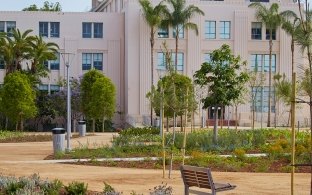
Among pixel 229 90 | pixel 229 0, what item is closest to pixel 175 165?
pixel 229 90

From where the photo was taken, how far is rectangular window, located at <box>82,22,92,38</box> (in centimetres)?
6601

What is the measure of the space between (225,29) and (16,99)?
22.1 metres

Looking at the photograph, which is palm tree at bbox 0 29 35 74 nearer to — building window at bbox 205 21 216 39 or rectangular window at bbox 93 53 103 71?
rectangular window at bbox 93 53 103 71

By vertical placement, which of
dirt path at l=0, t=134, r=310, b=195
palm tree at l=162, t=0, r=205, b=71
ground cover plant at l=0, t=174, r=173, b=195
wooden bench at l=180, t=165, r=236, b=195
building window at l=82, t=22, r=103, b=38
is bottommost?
dirt path at l=0, t=134, r=310, b=195

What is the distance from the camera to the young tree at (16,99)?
173ft

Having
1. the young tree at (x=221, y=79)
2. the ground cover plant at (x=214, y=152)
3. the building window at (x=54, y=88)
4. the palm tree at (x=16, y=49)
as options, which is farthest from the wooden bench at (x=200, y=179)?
the building window at (x=54, y=88)

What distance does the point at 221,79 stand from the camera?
3141 cm

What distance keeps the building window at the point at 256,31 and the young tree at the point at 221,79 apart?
3537cm

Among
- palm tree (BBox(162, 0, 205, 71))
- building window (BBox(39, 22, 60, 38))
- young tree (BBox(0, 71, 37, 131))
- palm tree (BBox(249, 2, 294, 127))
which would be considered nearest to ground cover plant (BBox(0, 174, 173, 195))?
young tree (BBox(0, 71, 37, 131))

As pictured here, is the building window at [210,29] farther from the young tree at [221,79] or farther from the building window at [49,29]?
the young tree at [221,79]

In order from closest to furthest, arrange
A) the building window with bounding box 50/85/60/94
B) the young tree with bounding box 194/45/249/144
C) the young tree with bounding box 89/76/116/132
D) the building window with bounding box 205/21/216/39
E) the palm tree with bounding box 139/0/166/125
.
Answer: the young tree with bounding box 194/45/249/144
the young tree with bounding box 89/76/116/132
the palm tree with bounding box 139/0/166/125
the building window with bounding box 50/85/60/94
the building window with bounding box 205/21/216/39

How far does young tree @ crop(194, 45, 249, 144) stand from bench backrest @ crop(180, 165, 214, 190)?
1722 cm

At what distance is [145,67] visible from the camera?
211 ft

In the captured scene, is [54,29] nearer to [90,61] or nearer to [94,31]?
[94,31]
